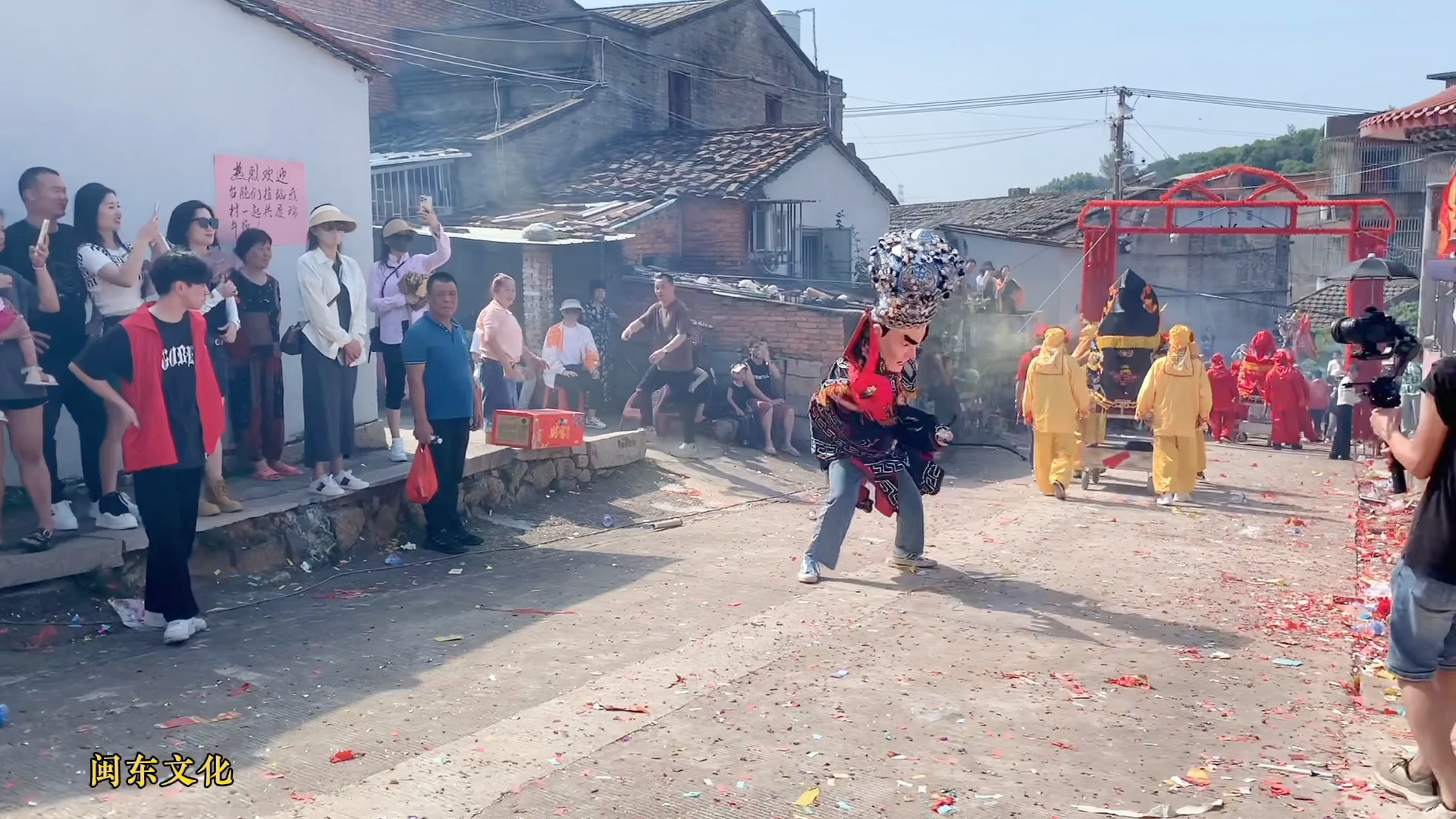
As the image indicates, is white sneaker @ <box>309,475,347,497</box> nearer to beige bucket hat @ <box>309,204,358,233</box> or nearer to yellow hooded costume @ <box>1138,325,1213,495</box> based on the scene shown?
beige bucket hat @ <box>309,204,358,233</box>

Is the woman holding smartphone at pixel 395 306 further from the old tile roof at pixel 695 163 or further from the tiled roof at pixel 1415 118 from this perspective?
the old tile roof at pixel 695 163

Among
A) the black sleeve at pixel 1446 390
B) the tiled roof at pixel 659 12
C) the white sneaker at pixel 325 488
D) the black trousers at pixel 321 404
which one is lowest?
the white sneaker at pixel 325 488

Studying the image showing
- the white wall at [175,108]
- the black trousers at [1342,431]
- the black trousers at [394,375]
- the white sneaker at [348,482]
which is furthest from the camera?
the black trousers at [1342,431]

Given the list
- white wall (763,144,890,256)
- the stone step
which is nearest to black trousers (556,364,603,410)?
the stone step

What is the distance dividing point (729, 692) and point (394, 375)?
525cm

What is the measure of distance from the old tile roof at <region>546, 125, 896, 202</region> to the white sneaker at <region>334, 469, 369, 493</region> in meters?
11.6

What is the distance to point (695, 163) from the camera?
2127 cm

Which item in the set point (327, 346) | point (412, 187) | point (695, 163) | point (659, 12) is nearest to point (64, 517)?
point (327, 346)

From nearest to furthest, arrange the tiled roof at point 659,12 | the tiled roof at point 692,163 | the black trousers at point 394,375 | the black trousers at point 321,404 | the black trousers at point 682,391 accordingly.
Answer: the black trousers at point 321,404 < the black trousers at point 394,375 < the black trousers at point 682,391 < the tiled roof at point 692,163 < the tiled roof at point 659,12

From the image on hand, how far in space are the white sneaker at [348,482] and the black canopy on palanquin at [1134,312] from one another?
28.5ft

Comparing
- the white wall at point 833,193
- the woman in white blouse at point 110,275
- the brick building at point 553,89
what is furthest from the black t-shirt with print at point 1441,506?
the white wall at point 833,193

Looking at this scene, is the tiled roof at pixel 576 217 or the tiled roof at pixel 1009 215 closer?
the tiled roof at pixel 576 217

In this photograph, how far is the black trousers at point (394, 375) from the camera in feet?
31.7

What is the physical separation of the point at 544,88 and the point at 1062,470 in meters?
15.3
